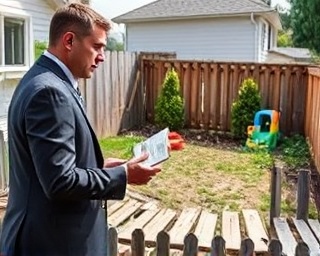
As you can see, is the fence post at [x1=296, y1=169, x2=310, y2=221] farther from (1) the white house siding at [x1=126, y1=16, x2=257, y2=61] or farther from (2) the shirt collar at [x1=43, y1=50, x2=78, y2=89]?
(1) the white house siding at [x1=126, y1=16, x2=257, y2=61]

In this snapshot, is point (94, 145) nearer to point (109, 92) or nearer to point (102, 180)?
point (102, 180)

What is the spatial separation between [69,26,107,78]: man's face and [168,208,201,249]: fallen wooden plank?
228 centimetres

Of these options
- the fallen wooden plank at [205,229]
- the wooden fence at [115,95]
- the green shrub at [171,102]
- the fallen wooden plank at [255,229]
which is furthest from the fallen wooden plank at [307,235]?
the green shrub at [171,102]

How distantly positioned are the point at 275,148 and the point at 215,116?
183cm

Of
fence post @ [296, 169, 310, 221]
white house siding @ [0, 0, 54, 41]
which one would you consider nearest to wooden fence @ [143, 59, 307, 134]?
white house siding @ [0, 0, 54, 41]

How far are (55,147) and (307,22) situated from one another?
17.5 meters

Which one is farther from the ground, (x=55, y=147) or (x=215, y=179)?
(x=55, y=147)

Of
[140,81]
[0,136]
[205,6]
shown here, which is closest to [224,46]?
[205,6]

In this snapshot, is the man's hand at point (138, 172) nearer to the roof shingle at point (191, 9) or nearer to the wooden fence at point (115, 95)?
the wooden fence at point (115, 95)

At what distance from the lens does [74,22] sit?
1476 millimetres

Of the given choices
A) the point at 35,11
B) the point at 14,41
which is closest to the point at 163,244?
the point at 14,41

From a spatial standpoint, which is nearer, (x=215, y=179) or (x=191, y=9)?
(x=215, y=179)

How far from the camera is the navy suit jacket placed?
1.37m

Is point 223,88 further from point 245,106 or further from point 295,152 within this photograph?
point 295,152
